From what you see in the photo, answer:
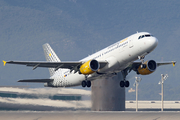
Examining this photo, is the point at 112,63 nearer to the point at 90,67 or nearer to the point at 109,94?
the point at 90,67

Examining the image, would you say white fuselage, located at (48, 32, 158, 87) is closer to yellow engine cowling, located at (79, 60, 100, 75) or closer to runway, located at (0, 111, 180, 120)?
yellow engine cowling, located at (79, 60, 100, 75)

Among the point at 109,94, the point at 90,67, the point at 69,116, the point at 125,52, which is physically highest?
the point at 125,52

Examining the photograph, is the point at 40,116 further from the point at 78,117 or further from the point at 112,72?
the point at 112,72

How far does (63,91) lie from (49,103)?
10.9ft

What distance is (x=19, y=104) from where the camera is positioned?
211ft

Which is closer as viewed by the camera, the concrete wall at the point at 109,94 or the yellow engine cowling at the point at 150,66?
the yellow engine cowling at the point at 150,66

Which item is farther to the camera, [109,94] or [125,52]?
[109,94]

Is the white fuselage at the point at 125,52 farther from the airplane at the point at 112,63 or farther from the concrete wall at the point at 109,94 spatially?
the concrete wall at the point at 109,94

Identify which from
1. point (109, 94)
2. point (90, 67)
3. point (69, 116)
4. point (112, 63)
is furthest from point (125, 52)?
point (109, 94)

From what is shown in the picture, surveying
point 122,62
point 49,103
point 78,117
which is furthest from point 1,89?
point 122,62

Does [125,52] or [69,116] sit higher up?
[125,52]

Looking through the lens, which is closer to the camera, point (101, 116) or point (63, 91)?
point (63, 91)

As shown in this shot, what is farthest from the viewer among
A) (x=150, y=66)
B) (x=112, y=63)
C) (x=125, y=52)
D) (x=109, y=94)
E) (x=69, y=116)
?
(x=109, y=94)

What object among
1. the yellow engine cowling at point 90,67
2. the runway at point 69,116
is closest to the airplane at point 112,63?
the yellow engine cowling at point 90,67
